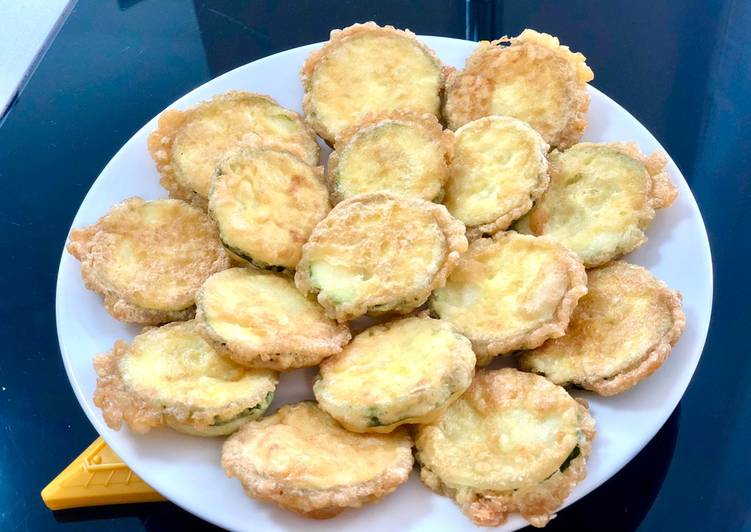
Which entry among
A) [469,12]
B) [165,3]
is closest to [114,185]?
[165,3]

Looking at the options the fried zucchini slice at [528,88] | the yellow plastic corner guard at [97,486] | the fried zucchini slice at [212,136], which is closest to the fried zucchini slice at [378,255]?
the fried zucchini slice at [212,136]

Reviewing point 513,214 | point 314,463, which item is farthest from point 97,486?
point 513,214

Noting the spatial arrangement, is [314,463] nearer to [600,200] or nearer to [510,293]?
[510,293]

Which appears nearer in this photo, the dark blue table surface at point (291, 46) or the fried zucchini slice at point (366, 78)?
the dark blue table surface at point (291, 46)

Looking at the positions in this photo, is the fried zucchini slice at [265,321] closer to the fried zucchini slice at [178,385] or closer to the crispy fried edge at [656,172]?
the fried zucchini slice at [178,385]

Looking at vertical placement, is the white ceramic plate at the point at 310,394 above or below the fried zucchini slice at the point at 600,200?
below

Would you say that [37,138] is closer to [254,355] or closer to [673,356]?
[254,355]

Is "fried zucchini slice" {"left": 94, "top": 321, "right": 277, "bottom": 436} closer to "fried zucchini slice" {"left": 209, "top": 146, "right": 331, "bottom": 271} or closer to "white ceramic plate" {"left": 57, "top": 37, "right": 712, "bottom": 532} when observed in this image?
"white ceramic plate" {"left": 57, "top": 37, "right": 712, "bottom": 532}
